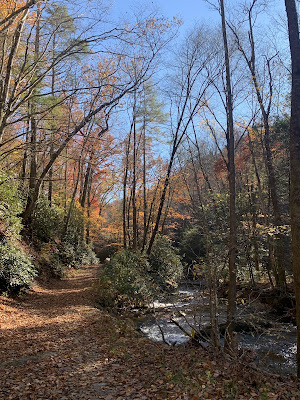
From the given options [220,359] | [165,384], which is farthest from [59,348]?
[220,359]

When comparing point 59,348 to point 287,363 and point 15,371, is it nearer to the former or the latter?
point 15,371

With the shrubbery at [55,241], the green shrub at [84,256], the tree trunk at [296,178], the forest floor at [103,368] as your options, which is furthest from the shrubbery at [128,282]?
the tree trunk at [296,178]

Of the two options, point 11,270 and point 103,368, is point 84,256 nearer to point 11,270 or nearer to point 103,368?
point 11,270

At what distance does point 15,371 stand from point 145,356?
8.03 feet

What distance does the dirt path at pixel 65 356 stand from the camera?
3.78 metres

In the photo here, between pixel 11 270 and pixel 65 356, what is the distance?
166 inches

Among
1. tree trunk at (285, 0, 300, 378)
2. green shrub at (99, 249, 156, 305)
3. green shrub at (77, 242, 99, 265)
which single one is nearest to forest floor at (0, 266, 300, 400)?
tree trunk at (285, 0, 300, 378)

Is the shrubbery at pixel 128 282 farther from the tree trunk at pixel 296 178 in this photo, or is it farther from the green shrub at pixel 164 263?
the tree trunk at pixel 296 178

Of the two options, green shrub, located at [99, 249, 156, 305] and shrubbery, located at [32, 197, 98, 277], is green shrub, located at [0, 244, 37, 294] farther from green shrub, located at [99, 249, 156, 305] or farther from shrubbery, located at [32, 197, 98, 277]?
shrubbery, located at [32, 197, 98, 277]

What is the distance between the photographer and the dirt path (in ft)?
12.4

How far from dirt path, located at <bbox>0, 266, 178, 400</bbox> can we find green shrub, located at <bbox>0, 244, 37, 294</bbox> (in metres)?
0.46

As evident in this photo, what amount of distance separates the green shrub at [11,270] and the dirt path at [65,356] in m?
0.46

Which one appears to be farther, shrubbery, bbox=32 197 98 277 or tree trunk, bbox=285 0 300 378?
shrubbery, bbox=32 197 98 277

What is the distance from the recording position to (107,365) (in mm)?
4820
